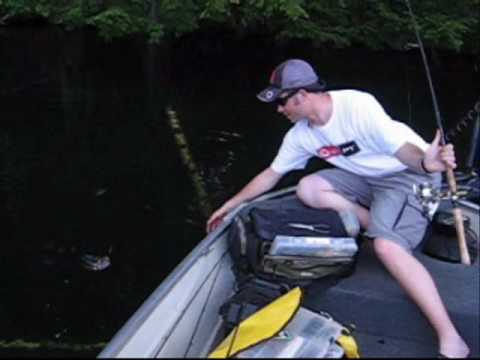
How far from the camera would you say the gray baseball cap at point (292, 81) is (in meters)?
3.06

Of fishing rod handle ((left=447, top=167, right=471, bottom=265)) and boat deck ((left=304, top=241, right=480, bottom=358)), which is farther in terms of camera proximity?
fishing rod handle ((left=447, top=167, right=471, bottom=265))

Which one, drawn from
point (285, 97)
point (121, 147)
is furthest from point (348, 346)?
point (121, 147)

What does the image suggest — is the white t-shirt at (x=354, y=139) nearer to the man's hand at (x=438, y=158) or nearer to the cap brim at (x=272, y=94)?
the man's hand at (x=438, y=158)

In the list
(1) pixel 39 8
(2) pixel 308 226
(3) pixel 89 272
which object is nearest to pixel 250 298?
(2) pixel 308 226

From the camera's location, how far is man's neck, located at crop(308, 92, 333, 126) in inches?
122

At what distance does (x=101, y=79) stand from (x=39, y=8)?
277 centimetres

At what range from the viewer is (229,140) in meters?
9.72

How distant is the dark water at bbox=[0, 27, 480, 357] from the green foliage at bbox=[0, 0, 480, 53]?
32.6 inches

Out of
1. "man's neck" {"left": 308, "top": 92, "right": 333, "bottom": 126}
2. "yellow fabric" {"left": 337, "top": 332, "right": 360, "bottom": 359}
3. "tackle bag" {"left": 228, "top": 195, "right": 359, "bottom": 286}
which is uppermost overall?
"man's neck" {"left": 308, "top": 92, "right": 333, "bottom": 126}

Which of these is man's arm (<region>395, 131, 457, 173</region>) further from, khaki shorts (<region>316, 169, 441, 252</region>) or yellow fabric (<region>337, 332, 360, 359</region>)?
yellow fabric (<region>337, 332, 360, 359</region>)

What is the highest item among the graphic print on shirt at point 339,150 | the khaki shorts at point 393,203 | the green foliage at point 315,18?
the graphic print on shirt at point 339,150

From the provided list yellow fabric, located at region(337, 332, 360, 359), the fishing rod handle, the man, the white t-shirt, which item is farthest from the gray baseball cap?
yellow fabric, located at region(337, 332, 360, 359)

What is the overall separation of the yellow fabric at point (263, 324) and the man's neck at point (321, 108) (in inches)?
30.8

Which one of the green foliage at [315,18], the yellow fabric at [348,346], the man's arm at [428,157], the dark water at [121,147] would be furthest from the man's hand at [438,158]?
the green foliage at [315,18]
